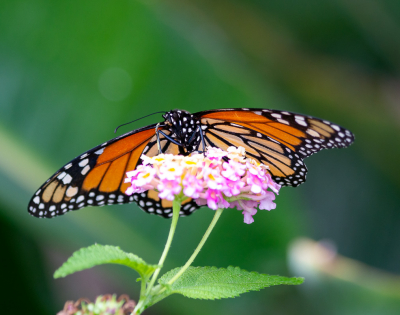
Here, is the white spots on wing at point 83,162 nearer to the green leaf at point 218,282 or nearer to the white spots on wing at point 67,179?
the white spots on wing at point 67,179

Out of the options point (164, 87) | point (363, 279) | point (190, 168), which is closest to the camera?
point (190, 168)

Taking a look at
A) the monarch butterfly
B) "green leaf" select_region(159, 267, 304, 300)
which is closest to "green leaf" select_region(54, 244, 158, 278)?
"green leaf" select_region(159, 267, 304, 300)

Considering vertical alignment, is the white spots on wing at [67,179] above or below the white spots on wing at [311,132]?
below

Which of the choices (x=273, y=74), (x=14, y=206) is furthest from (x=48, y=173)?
(x=273, y=74)

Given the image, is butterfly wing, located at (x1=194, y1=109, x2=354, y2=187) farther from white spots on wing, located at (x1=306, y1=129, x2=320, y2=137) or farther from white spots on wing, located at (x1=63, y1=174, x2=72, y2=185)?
white spots on wing, located at (x1=63, y1=174, x2=72, y2=185)

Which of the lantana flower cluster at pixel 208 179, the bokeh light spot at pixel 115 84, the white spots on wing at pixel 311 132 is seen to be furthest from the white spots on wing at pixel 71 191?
the bokeh light spot at pixel 115 84

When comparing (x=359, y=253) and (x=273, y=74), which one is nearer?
(x=359, y=253)

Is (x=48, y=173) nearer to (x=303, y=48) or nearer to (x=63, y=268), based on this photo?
(x=63, y=268)
